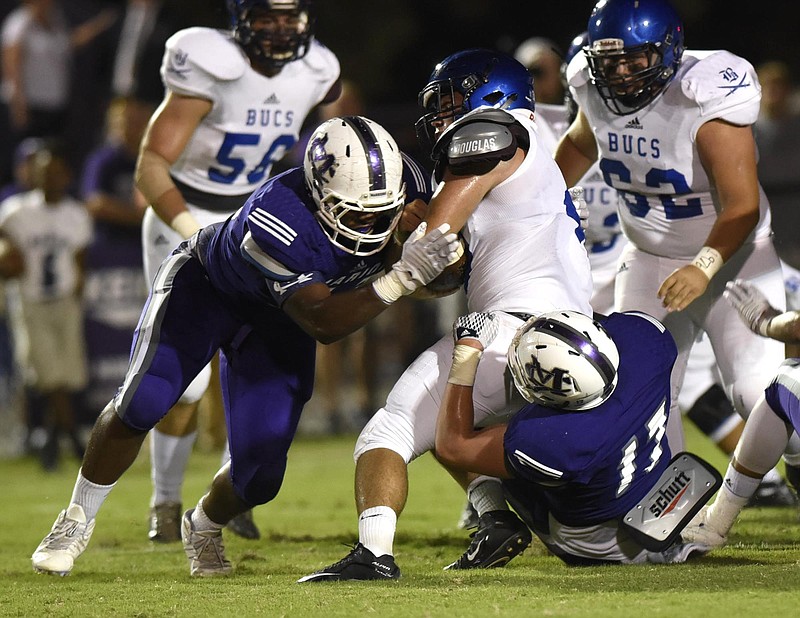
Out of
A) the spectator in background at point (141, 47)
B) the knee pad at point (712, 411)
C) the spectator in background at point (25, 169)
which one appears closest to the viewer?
the knee pad at point (712, 411)

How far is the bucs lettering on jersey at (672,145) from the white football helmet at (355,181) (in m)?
1.19

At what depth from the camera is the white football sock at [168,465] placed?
5543mm

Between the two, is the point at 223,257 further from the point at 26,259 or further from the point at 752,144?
the point at 26,259

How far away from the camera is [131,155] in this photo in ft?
31.2

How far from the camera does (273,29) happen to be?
5551mm

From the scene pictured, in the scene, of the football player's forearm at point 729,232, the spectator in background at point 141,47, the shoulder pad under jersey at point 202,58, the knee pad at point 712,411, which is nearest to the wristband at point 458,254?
the football player's forearm at point 729,232

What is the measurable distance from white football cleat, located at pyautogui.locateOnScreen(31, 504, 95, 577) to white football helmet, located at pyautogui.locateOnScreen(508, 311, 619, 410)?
1.57m

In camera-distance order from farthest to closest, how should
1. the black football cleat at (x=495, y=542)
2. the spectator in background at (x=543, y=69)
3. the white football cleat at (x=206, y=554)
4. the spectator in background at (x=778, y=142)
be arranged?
the spectator in background at (x=778, y=142), the spectator in background at (x=543, y=69), the white football cleat at (x=206, y=554), the black football cleat at (x=495, y=542)

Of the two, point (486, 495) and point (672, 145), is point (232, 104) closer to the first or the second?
point (672, 145)

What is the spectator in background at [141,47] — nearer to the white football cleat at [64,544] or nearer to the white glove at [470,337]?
the white football cleat at [64,544]

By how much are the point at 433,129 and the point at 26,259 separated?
16.5 ft

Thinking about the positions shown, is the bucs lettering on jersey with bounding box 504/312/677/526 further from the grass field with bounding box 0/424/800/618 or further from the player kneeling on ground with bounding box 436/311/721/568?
the grass field with bounding box 0/424/800/618

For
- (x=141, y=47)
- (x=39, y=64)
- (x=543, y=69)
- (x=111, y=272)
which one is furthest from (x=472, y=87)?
(x=39, y=64)

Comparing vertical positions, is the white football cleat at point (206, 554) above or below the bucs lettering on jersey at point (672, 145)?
below
